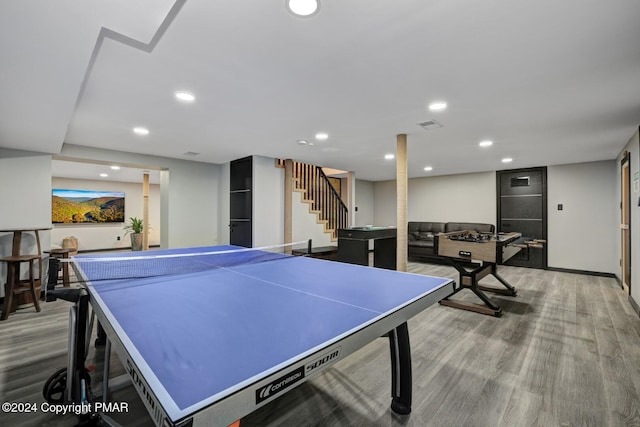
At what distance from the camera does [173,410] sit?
60 cm

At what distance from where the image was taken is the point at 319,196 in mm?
6855

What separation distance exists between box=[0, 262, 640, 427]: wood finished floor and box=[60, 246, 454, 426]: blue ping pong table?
1.17ft

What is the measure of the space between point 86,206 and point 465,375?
1034 cm

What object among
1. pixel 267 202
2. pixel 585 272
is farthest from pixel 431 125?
pixel 585 272

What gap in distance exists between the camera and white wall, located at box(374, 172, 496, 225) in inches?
281

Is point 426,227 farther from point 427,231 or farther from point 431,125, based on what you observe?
point 431,125

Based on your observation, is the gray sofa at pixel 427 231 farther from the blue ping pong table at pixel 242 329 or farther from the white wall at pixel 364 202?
the blue ping pong table at pixel 242 329

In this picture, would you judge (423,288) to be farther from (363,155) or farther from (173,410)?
(363,155)

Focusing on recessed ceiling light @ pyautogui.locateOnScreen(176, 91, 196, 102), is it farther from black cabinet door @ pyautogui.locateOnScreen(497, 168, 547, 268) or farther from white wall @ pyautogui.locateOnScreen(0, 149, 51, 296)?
black cabinet door @ pyautogui.locateOnScreen(497, 168, 547, 268)

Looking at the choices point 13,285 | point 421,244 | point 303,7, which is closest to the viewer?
point 303,7

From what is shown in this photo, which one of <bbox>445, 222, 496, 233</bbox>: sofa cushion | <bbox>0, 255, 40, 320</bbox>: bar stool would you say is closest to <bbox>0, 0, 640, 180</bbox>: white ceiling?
<bbox>0, 255, 40, 320</bbox>: bar stool

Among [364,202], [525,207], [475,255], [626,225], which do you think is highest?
[364,202]

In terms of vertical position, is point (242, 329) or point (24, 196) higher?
point (24, 196)

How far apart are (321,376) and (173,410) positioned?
1.74 meters
